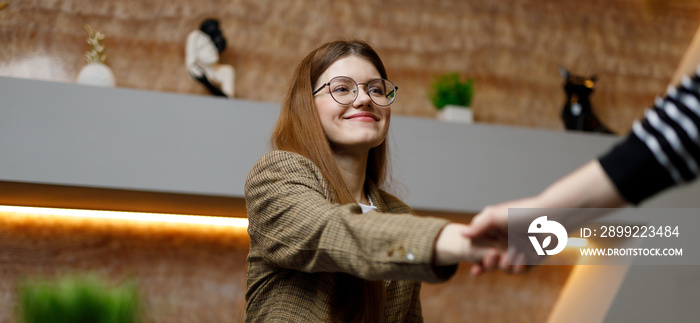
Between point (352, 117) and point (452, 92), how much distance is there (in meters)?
1.17

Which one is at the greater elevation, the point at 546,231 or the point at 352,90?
the point at 352,90

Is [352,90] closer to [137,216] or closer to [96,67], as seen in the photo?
[96,67]

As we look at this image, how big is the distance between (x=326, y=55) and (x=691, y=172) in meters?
0.74

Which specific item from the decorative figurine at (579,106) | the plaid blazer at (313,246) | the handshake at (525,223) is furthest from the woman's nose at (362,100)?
the decorative figurine at (579,106)

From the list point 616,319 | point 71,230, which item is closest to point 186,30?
point 71,230

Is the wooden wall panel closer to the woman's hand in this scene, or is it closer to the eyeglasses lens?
the eyeglasses lens

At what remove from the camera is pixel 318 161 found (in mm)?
1049

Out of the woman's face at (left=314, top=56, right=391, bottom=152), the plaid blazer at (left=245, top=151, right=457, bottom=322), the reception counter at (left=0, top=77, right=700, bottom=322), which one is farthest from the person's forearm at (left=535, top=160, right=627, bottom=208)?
the reception counter at (left=0, top=77, right=700, bottom=322)

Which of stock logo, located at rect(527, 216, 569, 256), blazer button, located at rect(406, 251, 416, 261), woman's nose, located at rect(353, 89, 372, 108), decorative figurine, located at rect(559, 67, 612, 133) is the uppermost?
woman's nose, located at rect(353, 89, 372, 108)

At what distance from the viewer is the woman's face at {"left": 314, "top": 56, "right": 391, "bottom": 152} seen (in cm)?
111

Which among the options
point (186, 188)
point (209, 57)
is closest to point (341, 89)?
point (186, 188)

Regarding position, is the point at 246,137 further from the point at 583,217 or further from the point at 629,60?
the point at 629,60

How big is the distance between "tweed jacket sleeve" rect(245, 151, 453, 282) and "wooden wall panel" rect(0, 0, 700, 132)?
1397 mm

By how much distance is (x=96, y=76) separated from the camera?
1.97m
